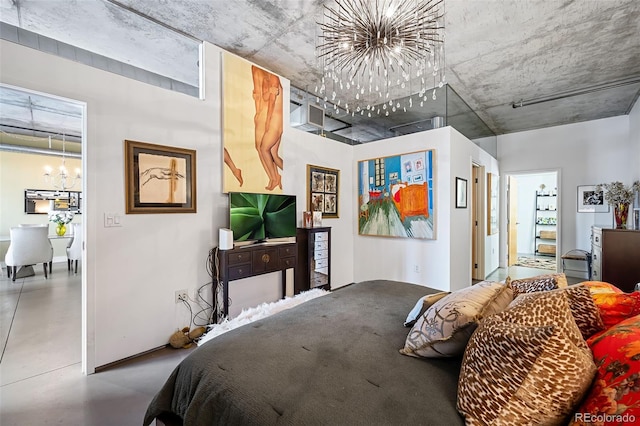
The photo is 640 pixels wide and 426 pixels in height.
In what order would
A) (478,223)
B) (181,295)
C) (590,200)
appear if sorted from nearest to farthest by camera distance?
(181,295) → (478,223) → (590,200)

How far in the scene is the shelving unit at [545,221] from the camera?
8.11m

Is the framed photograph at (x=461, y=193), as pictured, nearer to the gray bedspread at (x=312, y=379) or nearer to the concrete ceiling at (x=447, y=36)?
the concrete ceiling at (x=447, y=36)

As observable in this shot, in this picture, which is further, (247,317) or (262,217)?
(262,217)

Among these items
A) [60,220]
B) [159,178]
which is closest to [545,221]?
[159,178]

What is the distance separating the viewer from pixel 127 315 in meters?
2.43

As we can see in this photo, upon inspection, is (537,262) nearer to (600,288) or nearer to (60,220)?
(600,288)

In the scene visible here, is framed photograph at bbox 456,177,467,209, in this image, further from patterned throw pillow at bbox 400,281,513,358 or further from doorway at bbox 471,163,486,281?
patterned throw pillow at bbox 400,281,513,358

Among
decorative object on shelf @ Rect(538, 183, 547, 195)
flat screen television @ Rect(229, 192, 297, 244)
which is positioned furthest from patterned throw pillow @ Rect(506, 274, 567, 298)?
decorative object on shelf @ Rect(538, 183, 547, 195)

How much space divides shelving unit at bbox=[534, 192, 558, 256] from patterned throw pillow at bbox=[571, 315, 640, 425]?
9.17 meters

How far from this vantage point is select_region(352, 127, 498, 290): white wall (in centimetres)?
372

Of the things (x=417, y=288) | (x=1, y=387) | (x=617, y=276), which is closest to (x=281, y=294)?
(x=417, y=288)

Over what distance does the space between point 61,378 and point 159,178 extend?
1.77m

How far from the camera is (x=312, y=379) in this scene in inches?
41.8

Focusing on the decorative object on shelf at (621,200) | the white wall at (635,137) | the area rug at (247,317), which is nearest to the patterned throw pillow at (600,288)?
the area rug at (247,317)
